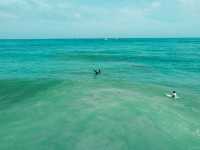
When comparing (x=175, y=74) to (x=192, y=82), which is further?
(x=175, y=74)

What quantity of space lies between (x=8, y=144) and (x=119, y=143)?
642 cm

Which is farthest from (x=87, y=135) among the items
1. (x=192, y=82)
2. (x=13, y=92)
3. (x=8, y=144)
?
(x=192, y=82)

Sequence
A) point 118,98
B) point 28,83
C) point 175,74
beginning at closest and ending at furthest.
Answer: point 118,98
point 28,83
point 175,74

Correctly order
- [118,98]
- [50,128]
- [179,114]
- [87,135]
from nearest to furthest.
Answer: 1. [87,135]
2. [50,128]
3. [179,114]
4. [118,98]

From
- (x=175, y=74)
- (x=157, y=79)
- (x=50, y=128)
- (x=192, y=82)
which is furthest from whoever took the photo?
(x=175, y=74)

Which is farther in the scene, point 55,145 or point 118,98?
point 118,98

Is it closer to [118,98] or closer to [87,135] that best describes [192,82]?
[118,98]

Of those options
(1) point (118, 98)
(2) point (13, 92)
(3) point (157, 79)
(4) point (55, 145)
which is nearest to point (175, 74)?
(3) point (157, 79)

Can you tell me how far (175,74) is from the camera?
41312mm

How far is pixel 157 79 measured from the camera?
36969 mm

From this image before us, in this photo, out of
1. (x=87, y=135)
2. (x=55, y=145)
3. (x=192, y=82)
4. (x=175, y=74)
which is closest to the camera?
(x=55, y=145)

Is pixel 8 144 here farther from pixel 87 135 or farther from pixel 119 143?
pixel 119 143

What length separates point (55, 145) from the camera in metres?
15.8

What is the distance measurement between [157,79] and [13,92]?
1861 centimetres
